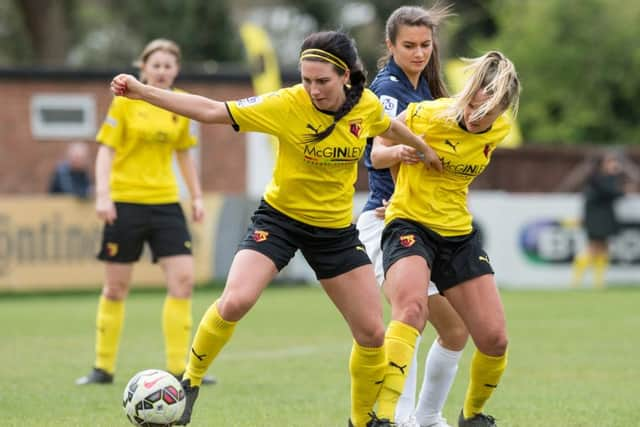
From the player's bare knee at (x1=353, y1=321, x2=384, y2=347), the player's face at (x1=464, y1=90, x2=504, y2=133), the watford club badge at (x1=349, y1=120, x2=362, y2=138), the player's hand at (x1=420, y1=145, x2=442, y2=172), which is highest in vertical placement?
the player's face at (x1=464, y1=90, x2=504, y2=133)

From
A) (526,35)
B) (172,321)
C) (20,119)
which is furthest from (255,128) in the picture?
(526,35)

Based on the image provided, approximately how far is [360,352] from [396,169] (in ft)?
3.44

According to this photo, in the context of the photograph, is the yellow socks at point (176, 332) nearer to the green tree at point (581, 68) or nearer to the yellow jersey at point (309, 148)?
the yellow jersey at point (309, 148)

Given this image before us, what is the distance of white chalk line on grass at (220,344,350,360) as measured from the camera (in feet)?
35.3

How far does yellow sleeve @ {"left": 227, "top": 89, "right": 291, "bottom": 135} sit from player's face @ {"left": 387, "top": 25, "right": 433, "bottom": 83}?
960mm

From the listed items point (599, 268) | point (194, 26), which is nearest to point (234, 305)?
point (599, 268)

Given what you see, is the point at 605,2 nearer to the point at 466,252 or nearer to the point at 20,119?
the point at 20,119

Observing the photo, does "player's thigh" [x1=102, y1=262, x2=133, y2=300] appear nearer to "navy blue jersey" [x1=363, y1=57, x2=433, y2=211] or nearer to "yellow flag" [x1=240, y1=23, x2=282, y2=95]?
"navy blue jersey" [x1=363, y1=57, x2=433, y2=211]

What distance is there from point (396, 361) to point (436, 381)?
57 cm

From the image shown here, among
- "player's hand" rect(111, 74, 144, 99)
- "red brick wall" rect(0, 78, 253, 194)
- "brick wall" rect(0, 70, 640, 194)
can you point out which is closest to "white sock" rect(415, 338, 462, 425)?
"player's hand" rect(111, 74, 144, 99)

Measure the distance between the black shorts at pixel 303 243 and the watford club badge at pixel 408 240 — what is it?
0.22m

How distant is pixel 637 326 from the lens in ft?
43.5

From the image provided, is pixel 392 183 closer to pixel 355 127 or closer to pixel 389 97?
pixel 389 97

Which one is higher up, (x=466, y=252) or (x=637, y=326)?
(x=466, y=252)
